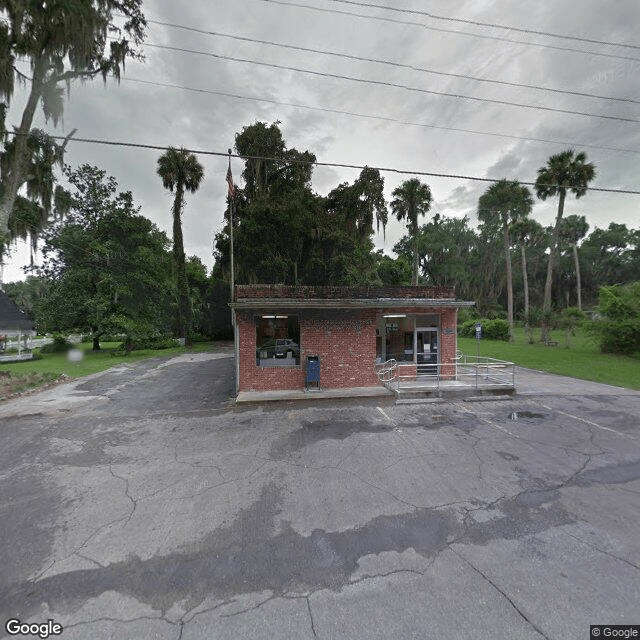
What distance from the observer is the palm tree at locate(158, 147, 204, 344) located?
2872 cm

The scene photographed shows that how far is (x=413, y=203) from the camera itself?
33.2 metres

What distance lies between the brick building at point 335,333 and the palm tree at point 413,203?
69.2 ft

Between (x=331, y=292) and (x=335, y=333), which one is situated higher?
(x=331, y=292)

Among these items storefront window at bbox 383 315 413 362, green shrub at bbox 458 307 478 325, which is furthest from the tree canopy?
green shrub at bbox 458 307 478 325

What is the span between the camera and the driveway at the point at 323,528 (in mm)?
2592

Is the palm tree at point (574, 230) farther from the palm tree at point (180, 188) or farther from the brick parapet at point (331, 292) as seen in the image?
the palm tree at point (180, 188)

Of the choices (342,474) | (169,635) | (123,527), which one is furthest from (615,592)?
(123,527)

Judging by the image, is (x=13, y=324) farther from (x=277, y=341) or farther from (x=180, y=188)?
(x=277, y=341)

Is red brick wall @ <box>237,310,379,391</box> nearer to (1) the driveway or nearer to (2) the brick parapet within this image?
(2) the brick parapet

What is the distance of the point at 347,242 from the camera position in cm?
2695

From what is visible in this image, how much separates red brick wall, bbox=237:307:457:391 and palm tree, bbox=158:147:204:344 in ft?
76.6

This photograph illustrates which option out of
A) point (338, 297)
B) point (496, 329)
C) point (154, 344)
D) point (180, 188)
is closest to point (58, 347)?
point (154, 344)

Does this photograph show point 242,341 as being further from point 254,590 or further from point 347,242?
point 347,242

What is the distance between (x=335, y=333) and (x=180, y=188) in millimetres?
27204
